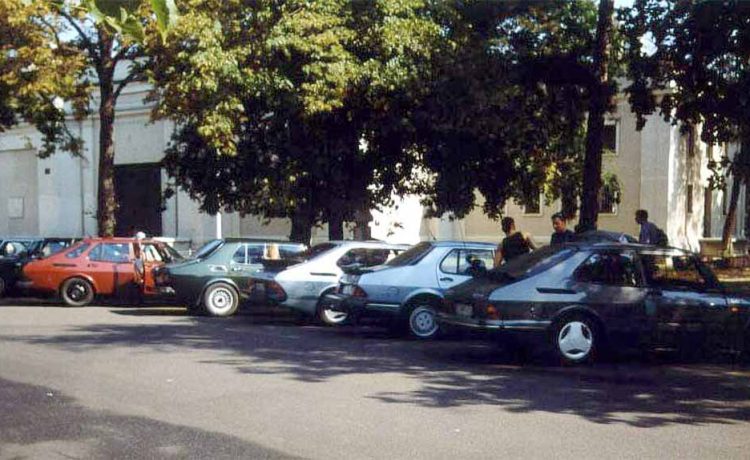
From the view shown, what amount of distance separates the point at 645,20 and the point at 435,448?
10739 mm

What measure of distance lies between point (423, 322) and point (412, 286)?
55 centimetres

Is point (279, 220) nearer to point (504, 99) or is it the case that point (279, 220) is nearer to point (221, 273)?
point (504, 99)

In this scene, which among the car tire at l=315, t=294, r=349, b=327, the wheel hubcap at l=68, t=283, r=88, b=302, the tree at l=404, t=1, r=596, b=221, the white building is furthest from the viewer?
the white building

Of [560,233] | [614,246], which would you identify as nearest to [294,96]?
[560,233]

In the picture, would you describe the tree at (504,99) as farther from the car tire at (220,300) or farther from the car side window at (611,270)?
the car side window at (611,270)

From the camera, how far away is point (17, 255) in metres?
20.7

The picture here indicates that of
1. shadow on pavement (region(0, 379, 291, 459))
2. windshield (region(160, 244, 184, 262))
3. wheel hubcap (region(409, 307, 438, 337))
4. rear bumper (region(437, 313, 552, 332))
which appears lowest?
shadow on pavement (region(0, 379, 291, 459))

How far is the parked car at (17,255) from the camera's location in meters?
20.1

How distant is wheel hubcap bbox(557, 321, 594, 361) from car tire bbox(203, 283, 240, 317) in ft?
24.9

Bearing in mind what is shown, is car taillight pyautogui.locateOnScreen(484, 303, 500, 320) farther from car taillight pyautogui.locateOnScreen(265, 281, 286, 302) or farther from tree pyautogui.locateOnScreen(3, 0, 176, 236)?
tree pyautogui.locateOnScreen(3, 0, 176, 236)

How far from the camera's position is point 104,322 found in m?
14.9

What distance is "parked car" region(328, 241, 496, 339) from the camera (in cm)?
1316

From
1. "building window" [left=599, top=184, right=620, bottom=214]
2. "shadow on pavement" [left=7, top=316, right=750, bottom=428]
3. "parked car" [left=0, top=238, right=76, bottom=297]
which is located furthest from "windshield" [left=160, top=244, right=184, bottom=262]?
"building window" [left=599, top=184, right=620, bottom=214]

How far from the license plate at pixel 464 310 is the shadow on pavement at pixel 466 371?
1.92 feet
